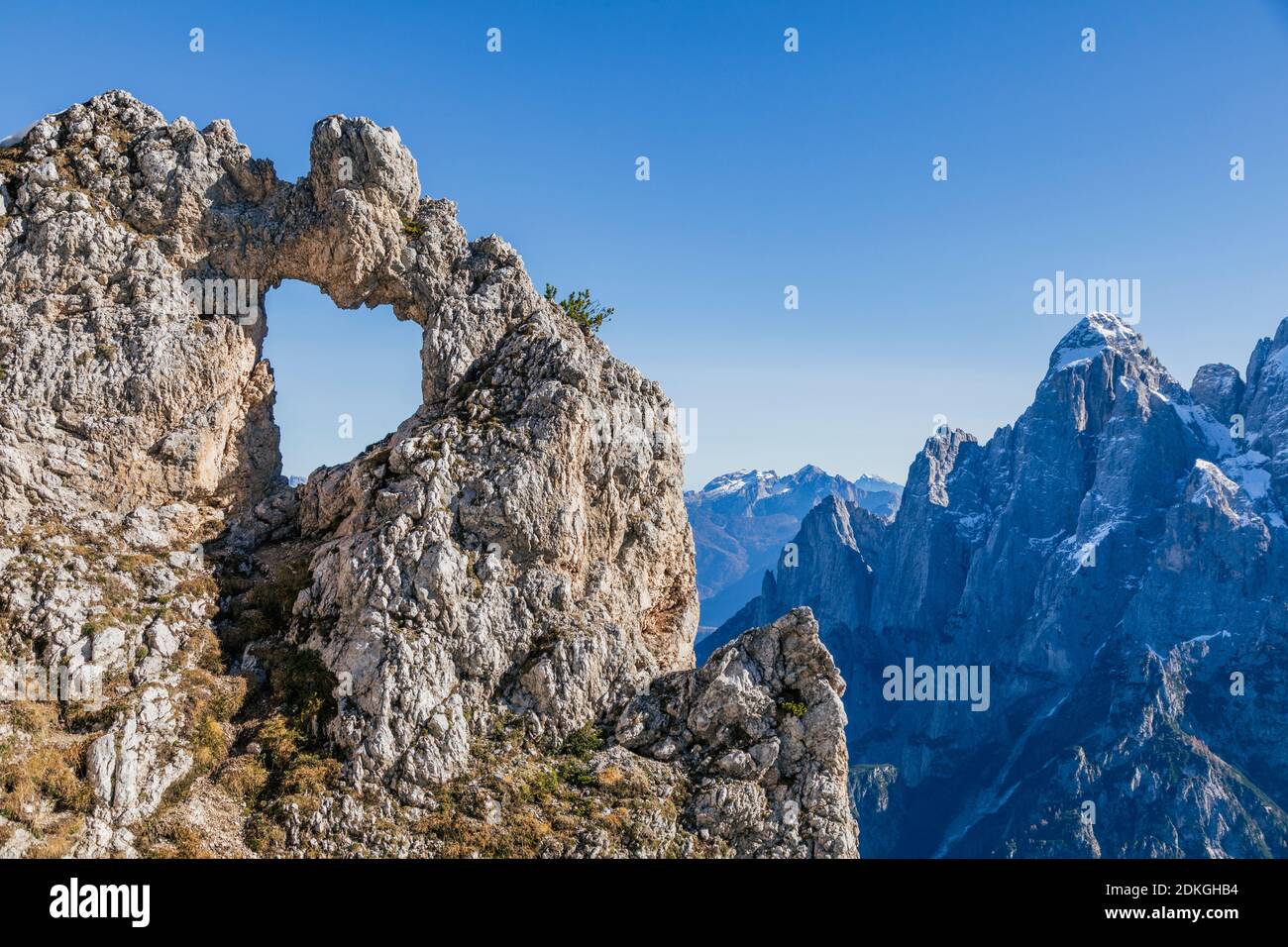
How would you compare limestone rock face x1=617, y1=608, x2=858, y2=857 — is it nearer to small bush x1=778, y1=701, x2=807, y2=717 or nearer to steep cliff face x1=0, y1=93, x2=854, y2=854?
small bush x1=778, y1=701, x2=807, y2=717

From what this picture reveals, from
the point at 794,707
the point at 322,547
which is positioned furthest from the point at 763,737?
the point at 322,547

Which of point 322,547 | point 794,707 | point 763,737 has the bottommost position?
point 763,737

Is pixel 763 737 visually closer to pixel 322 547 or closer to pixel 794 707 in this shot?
pixel 794 707

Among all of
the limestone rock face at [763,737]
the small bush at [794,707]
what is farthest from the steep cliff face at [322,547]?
the small bush at [794,707]

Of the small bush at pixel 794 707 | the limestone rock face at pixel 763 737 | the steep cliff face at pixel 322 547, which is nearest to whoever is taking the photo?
the steep cliff face at pixel 322 547

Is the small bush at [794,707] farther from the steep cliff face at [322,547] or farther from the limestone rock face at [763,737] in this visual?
the steep cliff face at [322,547]

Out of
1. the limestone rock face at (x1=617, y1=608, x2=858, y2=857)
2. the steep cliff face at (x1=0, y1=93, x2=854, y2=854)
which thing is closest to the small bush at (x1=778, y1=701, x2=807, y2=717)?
the limestone rock face at (x1=617, y1=608, x2=858, y2=857)

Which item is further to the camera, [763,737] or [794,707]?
[794,707]
